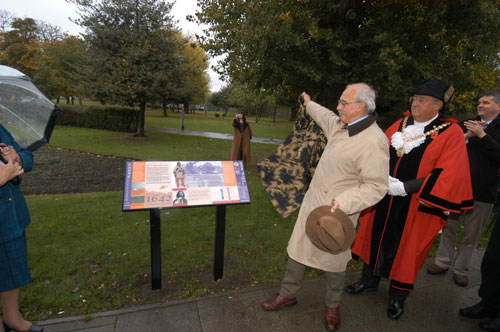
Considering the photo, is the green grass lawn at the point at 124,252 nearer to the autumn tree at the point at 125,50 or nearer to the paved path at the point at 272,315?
the paved path at the point at 272,315

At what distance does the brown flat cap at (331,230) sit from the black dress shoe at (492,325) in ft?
6.37

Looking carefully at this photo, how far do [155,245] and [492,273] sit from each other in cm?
346

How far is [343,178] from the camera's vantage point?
2.45 metres

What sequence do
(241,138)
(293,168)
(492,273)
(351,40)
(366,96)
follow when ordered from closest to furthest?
(366,96) < (492,273) < (293,168) < (351,40) < (241,138)

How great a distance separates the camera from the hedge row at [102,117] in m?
19.3

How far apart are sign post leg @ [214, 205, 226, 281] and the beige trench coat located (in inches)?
36.2

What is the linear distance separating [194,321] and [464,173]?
9.78 feet

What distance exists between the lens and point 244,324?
275cm

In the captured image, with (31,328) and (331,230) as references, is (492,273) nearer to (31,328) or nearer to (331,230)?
(331,230)

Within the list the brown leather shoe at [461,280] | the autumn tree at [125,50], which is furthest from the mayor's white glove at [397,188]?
the autumn tree at [125,50]

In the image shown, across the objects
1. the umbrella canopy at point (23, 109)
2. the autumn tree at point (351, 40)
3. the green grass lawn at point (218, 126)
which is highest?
the autumn tree at point (351, 40)

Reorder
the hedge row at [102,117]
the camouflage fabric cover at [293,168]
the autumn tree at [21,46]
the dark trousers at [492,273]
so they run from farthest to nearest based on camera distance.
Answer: the autumn tree at [21,46], the hedge row at [102,117], the camouflage fabric cover at [293,168], the dark trousers at [492,273]

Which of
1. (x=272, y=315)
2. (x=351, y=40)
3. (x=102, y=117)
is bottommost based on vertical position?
(x=102, y=117)

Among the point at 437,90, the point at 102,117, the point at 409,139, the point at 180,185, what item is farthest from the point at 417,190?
the point at 102,117
